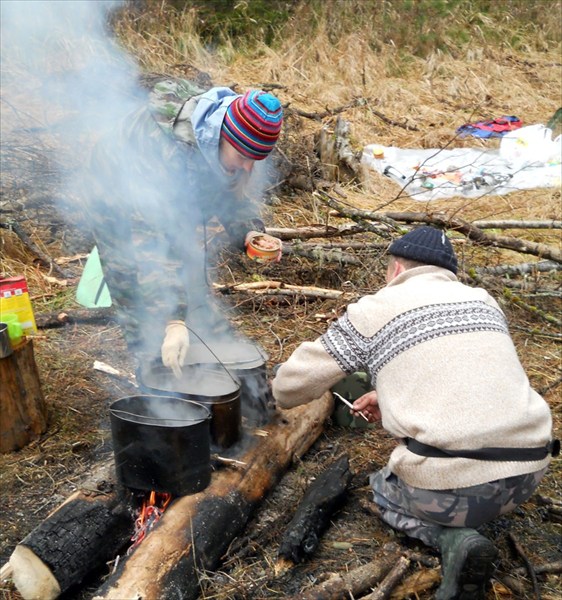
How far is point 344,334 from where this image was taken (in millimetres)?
2701

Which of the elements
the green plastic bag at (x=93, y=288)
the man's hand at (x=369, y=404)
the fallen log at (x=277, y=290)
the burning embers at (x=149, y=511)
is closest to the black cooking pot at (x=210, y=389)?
the burning embers at (x=149, y=511)

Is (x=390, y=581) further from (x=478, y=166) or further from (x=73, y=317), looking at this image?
(x=478, y=166)

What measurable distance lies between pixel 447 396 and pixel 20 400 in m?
2.39

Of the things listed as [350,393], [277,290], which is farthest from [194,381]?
[277,290]

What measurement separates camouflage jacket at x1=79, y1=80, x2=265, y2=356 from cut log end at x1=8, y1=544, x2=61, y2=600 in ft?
3.82

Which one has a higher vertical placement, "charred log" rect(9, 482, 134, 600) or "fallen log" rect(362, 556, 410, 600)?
"charred log" rect(9, 482, 134, 600)

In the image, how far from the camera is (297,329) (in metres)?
4.97

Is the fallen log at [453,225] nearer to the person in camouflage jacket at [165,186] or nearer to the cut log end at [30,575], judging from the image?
the person in camouflage jacket at [165,186]

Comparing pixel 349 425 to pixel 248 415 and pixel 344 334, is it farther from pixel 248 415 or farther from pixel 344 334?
pixel 344 334

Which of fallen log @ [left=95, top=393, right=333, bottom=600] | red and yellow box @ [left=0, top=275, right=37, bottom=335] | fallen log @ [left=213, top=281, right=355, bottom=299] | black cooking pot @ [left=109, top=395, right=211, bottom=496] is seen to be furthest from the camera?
fallen log @ [left=213, top=281, right=355, bottom=299]

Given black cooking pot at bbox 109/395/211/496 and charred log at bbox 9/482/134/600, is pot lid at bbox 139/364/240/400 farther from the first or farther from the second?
charred log at bbox 9/482/134/600

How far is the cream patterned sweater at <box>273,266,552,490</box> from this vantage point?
7.98 feet

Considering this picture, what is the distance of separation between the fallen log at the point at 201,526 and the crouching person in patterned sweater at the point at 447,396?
26.0 inches

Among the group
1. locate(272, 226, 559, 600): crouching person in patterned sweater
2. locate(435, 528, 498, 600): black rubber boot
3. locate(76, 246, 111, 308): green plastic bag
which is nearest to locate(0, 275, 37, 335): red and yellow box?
locate(76, 246, 111, 308): green plastic bag
